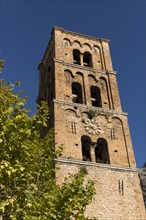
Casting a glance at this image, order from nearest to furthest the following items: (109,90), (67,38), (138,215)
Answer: (138,215) → (109,90) → (67,38)

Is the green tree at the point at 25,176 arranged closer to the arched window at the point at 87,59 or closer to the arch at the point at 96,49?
the arched window at the point at 87,59

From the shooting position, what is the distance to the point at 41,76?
3356 cm

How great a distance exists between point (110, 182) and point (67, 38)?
15257 mm

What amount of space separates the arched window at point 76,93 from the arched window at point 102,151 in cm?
417

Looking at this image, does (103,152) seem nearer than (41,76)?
Yes

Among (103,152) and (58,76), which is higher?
(58,76)

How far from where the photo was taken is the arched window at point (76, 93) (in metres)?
27.1

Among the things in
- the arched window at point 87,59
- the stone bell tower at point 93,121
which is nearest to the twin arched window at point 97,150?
the stone bell tower at point 93,121

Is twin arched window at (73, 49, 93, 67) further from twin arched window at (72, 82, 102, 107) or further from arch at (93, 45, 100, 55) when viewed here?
twin arched window at (72, 82, 102, 107)

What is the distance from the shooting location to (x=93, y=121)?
79.6 ft

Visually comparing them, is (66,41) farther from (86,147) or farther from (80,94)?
(86,147)

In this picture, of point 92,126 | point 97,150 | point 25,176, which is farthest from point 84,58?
point 25,176

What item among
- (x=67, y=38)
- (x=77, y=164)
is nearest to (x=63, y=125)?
(x=77, y=164)

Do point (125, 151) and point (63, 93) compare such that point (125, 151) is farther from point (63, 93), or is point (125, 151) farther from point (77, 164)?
point (63, 93)
